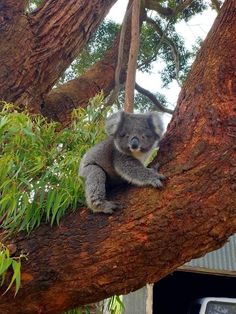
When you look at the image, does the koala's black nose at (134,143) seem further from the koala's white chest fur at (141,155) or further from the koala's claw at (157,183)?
the koala's claw at (157,183)

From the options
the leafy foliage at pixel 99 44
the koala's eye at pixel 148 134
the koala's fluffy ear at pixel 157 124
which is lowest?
the koala's eye at pixel 148 134

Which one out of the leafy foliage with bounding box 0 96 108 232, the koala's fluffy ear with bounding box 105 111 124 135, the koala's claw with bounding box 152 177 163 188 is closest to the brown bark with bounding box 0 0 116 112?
the leafy foliage with bounding box 0 96 108 232

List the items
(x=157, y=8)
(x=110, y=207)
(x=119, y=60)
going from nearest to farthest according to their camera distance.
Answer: (x=110, y=207)
(x=119, y=60)
(x=157, y=8)

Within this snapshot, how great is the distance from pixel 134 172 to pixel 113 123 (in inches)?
17.3

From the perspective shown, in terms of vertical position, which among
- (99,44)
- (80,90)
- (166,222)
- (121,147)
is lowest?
(166,222)

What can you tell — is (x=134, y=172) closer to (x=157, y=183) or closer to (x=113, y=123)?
(x=157, y=183)

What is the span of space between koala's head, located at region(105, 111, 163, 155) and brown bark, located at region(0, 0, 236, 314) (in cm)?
50

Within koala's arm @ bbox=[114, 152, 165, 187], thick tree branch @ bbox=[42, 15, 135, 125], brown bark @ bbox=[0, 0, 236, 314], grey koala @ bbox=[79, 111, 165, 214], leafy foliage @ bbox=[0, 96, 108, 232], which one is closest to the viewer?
brown bark @ bbox=[0, 0, 236, 314]

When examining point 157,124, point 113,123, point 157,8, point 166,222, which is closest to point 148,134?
point 157,124

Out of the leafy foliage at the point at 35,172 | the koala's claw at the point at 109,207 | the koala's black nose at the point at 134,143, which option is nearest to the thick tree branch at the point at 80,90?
the leafy foliage at the point at 35,172

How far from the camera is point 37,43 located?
393 cm

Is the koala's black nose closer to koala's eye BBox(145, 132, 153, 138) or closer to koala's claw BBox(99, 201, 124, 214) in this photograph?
koala's eye BBox(145, 132, 153, 138)

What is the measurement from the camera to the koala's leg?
7.26 ft

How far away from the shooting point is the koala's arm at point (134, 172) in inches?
84.4
